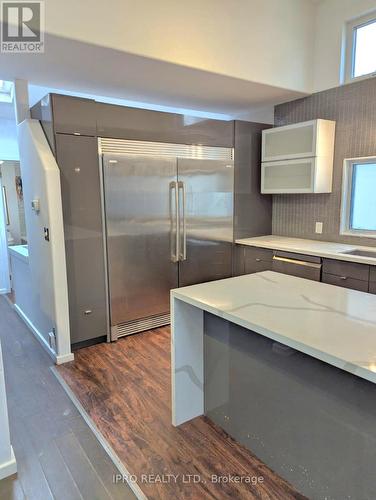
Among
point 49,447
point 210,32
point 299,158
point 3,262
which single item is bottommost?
point 49,447

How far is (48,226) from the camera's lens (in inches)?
108

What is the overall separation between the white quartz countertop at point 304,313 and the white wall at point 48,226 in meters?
1.28

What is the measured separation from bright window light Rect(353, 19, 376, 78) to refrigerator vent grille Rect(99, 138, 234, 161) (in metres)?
1.41

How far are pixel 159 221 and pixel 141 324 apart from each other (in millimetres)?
1050

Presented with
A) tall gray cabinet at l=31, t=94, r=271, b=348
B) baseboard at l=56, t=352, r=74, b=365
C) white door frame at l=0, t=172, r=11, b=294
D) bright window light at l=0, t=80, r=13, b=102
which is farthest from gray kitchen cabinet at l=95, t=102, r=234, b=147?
white door frame at l=0, t=172, r=11, b=294

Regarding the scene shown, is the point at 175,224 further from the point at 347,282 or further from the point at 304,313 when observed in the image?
the point at 304,313

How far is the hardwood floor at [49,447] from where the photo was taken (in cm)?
164

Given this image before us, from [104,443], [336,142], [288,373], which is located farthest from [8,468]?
[336,142]

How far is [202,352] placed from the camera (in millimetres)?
2111

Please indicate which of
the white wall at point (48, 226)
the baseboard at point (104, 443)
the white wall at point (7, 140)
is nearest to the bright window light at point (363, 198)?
the white wall at point (48, 226)

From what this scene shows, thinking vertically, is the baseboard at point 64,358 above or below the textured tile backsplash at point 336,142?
below

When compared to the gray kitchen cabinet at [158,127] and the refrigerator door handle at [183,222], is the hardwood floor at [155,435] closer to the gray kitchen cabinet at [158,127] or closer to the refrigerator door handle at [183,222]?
the refrigerator door handle at [183,222]

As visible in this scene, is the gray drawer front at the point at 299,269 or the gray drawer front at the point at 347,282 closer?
the gray drawer front at the point at 347,282

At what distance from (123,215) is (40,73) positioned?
4.38 feet
